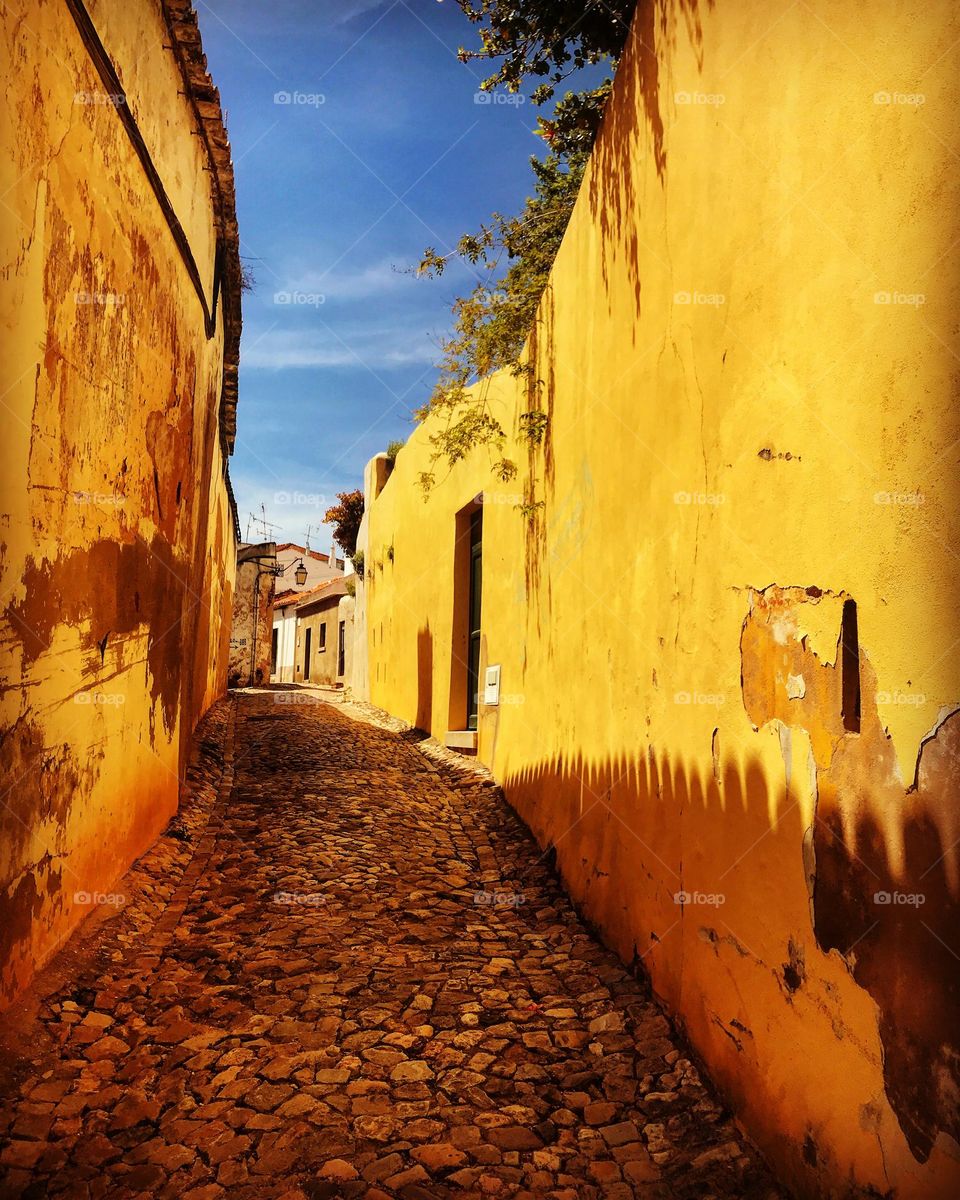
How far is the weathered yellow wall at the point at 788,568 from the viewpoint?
6.00 feet

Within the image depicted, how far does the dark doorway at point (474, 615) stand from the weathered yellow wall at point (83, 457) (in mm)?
3426

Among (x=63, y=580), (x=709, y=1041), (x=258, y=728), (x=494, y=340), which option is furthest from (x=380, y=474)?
(x=709, y=1041)

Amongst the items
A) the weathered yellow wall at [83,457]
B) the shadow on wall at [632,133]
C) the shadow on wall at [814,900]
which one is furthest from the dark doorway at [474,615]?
the shadow on wall at [814,900]

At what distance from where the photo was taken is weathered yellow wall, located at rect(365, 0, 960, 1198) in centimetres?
183

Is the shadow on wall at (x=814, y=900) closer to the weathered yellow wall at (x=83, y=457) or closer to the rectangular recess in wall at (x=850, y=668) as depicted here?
the rectangular recess in wall at (x=850, y=668)

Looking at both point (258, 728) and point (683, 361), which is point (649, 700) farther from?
point (258, 728)

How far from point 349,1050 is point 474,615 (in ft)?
18.6

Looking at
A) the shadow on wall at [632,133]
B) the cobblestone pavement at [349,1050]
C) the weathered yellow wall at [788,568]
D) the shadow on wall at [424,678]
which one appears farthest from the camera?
the shadow on wall at [424,678]

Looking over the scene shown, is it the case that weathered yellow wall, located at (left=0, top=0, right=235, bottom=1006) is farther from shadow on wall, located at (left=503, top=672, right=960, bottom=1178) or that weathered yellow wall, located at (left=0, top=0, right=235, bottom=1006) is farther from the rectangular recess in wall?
the rectangular recess in wall

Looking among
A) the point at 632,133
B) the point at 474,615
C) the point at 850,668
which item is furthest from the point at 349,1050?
the point at 474,615

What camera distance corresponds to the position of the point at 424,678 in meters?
9.77

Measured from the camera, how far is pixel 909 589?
1.89m

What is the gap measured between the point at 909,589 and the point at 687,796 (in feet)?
4.77

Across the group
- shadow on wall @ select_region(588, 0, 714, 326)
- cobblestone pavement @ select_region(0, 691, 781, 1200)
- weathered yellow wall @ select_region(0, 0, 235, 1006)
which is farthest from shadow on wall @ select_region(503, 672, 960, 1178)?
shadow on wall @ select_region(588, 0, 714, 326)
